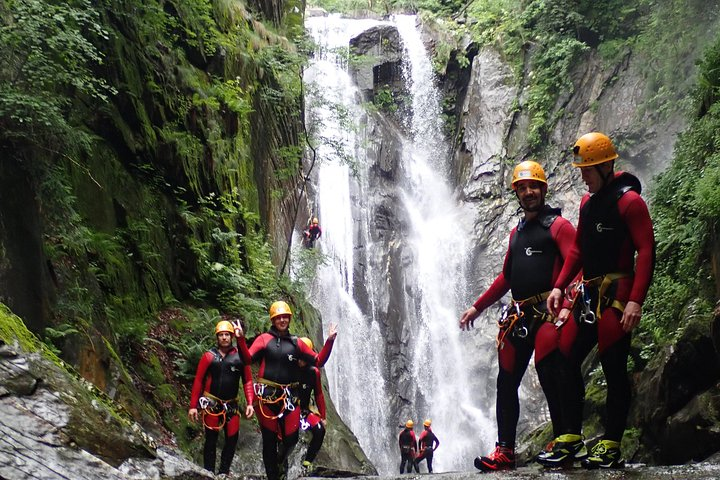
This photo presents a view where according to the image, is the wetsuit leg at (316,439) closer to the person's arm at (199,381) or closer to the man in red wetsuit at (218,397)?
the man in red wetsuit at (218,397)

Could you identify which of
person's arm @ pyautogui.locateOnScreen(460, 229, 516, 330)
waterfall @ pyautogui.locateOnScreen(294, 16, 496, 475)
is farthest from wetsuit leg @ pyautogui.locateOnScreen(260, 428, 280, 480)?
waterfall @ pyautogui.locateOnScreen(294, 16, 496, 475)

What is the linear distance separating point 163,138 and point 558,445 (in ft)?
25.9

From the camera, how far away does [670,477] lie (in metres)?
3.42

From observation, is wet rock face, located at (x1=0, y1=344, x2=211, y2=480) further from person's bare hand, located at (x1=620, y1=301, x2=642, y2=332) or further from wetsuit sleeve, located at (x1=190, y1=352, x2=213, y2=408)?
wetsuit sleeve, located at (x1=190, y1=352, x2=213, y2=408)

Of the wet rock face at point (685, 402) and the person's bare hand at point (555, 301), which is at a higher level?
the person's bare hand at point (555, 301)

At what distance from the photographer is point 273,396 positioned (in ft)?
21.6

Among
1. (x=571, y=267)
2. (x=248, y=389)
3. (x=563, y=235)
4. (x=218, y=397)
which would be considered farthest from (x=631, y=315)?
(x=218, y=397)

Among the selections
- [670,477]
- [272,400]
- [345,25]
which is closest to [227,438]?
[272,400]

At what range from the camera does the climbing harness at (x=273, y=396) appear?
257 inches

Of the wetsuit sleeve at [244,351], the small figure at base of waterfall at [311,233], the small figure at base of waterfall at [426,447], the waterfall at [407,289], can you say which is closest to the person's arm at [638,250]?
the wetsuit sleeve at [244,351]

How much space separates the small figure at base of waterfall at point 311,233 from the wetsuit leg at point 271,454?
15.4 meters

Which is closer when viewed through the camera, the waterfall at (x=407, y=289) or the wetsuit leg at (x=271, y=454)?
the wetsuit leg at (x=271, y=454)

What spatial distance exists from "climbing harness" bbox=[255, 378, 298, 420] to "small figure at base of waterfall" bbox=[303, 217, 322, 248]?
15230 mm

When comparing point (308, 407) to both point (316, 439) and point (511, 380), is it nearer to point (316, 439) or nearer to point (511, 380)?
point (316, 439)
